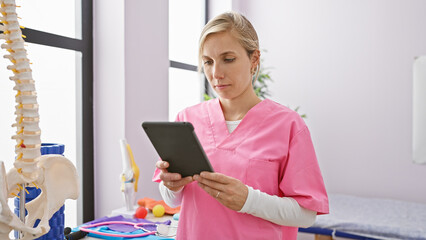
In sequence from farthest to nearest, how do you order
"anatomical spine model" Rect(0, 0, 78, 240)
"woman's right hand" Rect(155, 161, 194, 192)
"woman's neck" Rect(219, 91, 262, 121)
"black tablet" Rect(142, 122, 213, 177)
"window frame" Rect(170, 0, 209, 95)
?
1. "window frame" Rect(170, 0, 209, 95)
2. "woman's neck" Rect(219, 91, 262, 121)
3. "woman's right hand" Rect(155, 161, 194, 192)
4. "black tablet" Rect(142, 122, 213, 177)
5. "anatomical spine model" Rect(0, 0, 78, 240)

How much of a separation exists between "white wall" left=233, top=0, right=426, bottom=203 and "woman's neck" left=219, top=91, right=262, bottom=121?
2379 mm

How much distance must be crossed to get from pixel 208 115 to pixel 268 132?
0.21m

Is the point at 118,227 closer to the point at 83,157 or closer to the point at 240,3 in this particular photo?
the point at 83,157

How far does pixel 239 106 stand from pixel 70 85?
3.76 feet

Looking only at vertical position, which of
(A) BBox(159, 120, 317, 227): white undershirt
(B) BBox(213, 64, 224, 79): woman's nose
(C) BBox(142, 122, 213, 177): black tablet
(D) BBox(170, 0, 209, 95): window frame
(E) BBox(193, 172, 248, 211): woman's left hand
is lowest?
(A) BBox(159, 120, 317, 227): white undershirt

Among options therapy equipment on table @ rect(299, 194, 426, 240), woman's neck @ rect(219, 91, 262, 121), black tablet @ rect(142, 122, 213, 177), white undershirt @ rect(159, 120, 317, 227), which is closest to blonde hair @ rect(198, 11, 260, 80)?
woman's neck @ rect(219, 91, 262, 121)

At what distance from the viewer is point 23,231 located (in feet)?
2.48

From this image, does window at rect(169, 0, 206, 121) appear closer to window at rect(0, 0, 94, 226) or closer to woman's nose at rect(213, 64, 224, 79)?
window at rect(0, 0, 94, 226)

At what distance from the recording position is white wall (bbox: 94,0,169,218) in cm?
190

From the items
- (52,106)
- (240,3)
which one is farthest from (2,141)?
(240,3)

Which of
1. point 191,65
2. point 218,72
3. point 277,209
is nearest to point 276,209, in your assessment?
point 277,209

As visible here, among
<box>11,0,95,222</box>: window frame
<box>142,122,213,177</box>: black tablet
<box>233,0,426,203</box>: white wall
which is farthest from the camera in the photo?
<box>233,0,426,203</box>: white wall

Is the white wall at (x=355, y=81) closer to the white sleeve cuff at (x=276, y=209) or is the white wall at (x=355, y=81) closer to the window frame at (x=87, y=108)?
the window frame at (x=87, y=108)

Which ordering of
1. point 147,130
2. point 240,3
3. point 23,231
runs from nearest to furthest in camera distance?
1. point 23,231
2. point 147,130
3. point 240,3
